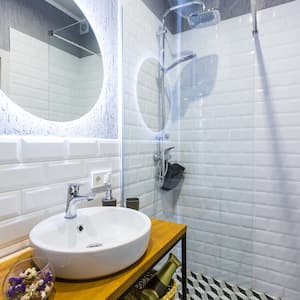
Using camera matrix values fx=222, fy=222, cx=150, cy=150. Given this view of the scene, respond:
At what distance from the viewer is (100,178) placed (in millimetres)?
1170

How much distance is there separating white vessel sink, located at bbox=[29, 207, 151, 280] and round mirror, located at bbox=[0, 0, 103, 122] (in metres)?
0.45

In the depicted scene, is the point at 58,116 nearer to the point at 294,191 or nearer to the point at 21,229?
the point at 21,229

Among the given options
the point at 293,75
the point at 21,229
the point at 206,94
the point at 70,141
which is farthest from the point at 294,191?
the point at 21,229

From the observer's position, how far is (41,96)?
2.99 ft

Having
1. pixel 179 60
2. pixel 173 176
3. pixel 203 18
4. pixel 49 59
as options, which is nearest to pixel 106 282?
pixel 49 59

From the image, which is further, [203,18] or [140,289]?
[203,18]

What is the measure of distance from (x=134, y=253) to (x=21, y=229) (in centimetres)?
44

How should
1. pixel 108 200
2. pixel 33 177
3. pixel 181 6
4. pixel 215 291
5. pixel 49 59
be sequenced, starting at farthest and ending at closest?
pixel 181 6
pixel 215 291
pixel 108 200
pixel 49 59
pixel 33 177

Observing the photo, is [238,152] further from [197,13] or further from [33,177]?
[33,177]

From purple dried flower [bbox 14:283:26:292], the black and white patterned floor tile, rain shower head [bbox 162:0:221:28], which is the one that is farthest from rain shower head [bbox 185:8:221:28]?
the black and white patterned floor tile

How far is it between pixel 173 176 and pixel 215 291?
87 centimetres

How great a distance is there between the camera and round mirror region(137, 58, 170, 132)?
158cm

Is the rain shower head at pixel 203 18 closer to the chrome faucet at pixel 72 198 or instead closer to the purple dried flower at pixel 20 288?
the chrome faucet at pixel 72 198

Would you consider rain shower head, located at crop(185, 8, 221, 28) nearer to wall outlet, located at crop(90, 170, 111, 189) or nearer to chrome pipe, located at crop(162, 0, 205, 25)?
chrome pipe, located at crop(162, 0, 205, 25)
